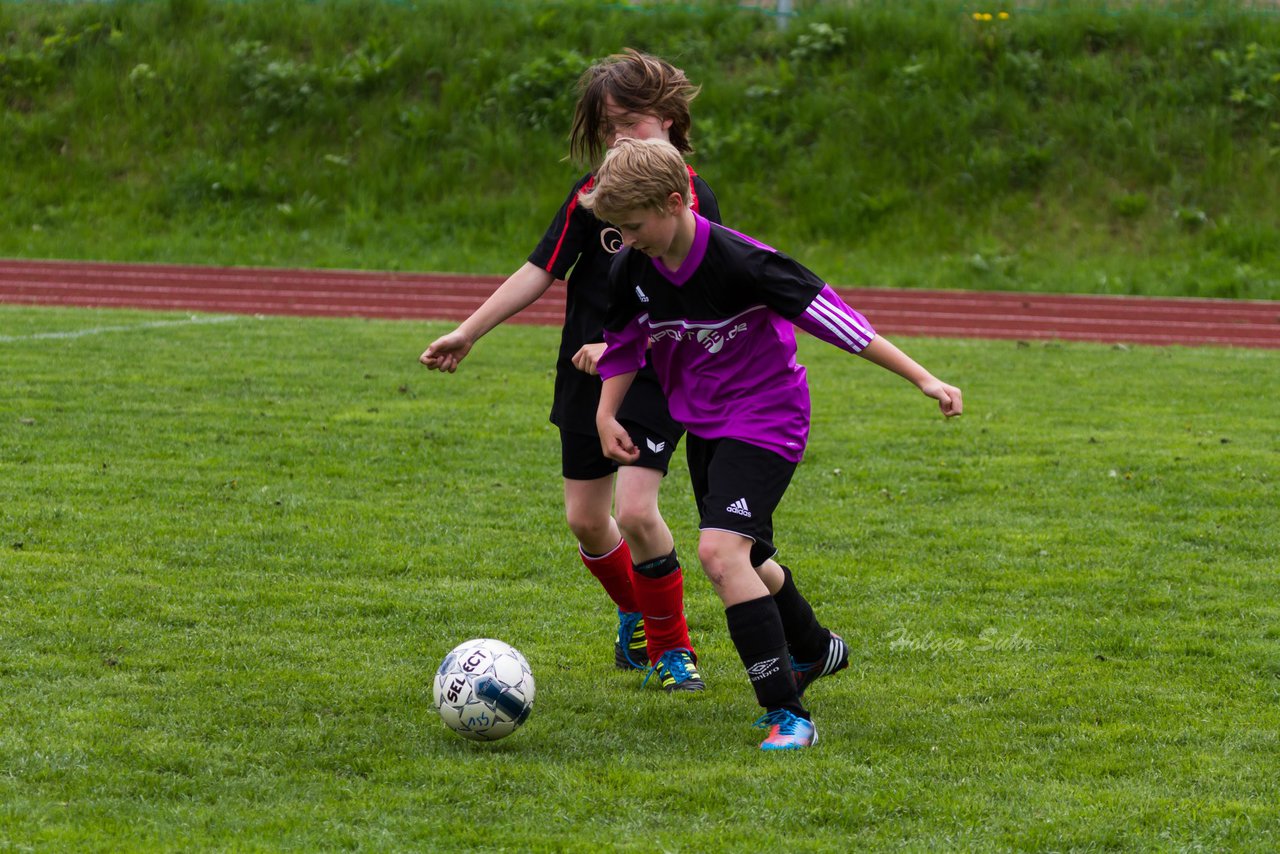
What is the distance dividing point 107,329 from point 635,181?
429 inches

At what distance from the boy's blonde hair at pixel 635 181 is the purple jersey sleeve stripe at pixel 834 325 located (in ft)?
1.57

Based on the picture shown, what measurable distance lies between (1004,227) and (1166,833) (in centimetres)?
1888

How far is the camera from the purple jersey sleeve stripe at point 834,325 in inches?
163

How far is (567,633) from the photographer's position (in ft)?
17.5

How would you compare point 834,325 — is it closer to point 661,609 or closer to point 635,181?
point 635,181

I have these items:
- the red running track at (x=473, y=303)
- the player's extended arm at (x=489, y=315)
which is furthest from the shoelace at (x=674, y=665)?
the red running track at (x=473, y=303)

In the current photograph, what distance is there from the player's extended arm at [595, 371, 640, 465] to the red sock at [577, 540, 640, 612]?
0.68 metres

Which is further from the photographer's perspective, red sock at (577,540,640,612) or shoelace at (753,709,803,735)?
red sock at (577,540,640,612)

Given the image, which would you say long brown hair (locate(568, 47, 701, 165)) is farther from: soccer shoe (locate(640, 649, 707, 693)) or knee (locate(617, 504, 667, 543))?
soccer shoe (locate(640, 649, 707, 693))

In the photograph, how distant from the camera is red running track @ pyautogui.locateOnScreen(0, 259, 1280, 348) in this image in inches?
643

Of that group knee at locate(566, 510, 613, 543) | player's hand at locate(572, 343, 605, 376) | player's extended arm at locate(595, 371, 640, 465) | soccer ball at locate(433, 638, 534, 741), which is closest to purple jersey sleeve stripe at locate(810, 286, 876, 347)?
player's extended arm at locate(595, 371, 640, 465)

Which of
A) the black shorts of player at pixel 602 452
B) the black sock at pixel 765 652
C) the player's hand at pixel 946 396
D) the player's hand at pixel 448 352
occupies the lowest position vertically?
the black sock at pixel 765 652

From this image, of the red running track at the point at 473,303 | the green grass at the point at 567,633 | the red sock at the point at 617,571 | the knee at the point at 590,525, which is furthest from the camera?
the red running track at the point at 473,303

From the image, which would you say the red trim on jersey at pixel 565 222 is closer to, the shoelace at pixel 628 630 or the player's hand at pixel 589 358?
the player's hand at pixel 589 358
